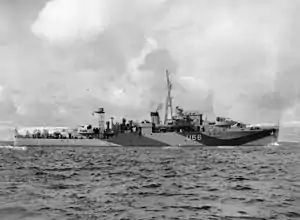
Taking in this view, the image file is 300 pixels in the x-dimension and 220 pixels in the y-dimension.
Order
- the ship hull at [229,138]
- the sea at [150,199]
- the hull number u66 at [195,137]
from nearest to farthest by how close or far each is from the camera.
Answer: the sea at [150,199]
the ship hull at [229,138]
the hull number u66 at [195,137]

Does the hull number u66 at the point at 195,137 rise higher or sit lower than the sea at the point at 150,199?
higher

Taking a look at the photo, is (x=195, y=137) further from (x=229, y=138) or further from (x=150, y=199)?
(x=150, y=199)

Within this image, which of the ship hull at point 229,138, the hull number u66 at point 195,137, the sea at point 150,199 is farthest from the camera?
the hull number u66 at point 195,137

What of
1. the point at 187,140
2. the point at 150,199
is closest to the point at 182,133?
the point at 187,140

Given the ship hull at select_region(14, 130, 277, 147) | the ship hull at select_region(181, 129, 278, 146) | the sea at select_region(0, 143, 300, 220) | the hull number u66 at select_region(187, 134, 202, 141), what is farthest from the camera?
the hull number u66 at select_region(187, 134, 202, 141)

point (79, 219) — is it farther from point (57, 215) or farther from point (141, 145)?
point (141, 145)

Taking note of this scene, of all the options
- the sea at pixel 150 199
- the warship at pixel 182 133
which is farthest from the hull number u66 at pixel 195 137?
the sea at pixel 150 199

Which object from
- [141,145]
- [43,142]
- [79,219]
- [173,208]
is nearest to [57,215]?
[79,219]

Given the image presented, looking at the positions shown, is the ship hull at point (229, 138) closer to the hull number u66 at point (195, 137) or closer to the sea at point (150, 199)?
the hull number u66 at point (195, 137)

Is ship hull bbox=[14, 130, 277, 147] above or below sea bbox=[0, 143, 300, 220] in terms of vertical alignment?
above

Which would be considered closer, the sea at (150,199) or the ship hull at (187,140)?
the sea at (150,199)

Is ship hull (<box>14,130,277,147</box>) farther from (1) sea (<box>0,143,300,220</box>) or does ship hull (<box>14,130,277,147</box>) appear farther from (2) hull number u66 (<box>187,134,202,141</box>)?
(1) sea (<box>0,143,300,220</box>)

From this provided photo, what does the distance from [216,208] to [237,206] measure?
1003 millimetres

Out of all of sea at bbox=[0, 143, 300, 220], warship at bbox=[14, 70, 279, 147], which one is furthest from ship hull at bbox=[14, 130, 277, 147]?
sea at bbox=[0, 143, 300, 220]
